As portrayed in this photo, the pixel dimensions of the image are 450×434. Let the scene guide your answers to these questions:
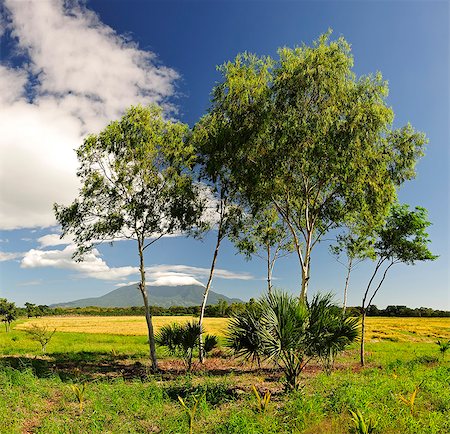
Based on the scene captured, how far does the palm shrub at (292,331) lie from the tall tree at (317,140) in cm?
756

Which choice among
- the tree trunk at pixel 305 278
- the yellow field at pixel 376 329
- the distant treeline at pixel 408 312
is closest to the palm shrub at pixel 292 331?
the tree trunk at pixel 305 278

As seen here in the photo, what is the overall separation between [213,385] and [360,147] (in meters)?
16.1

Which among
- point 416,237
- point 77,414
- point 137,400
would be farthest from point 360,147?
point 77,414

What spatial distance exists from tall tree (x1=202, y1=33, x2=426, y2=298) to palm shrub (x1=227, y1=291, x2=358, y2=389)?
7.56 m

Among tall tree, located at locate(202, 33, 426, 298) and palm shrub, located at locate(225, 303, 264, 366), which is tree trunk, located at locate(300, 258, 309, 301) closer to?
tall tree, located at locate(202, 33, 426, 298)

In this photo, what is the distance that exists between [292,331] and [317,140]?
12552 millimetres

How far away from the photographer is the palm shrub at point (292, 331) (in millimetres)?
15992

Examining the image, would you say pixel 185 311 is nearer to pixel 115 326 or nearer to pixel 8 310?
pixel 115 326

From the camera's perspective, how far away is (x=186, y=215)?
1189 inches

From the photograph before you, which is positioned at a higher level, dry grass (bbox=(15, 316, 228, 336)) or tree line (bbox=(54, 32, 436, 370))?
tree line (bbox=(54, 32, 436, 370))

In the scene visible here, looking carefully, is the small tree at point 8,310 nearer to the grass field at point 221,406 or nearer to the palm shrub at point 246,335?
the grass field at point 221,406

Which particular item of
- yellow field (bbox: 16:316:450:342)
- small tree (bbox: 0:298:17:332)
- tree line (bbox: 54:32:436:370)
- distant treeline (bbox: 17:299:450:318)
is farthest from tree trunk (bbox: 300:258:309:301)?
distant treeline (bbox: 17:299:450:318)

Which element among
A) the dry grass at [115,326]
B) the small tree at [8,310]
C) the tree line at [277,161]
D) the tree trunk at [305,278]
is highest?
the tree line at [277,161]

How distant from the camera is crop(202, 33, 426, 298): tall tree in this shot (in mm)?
23562
